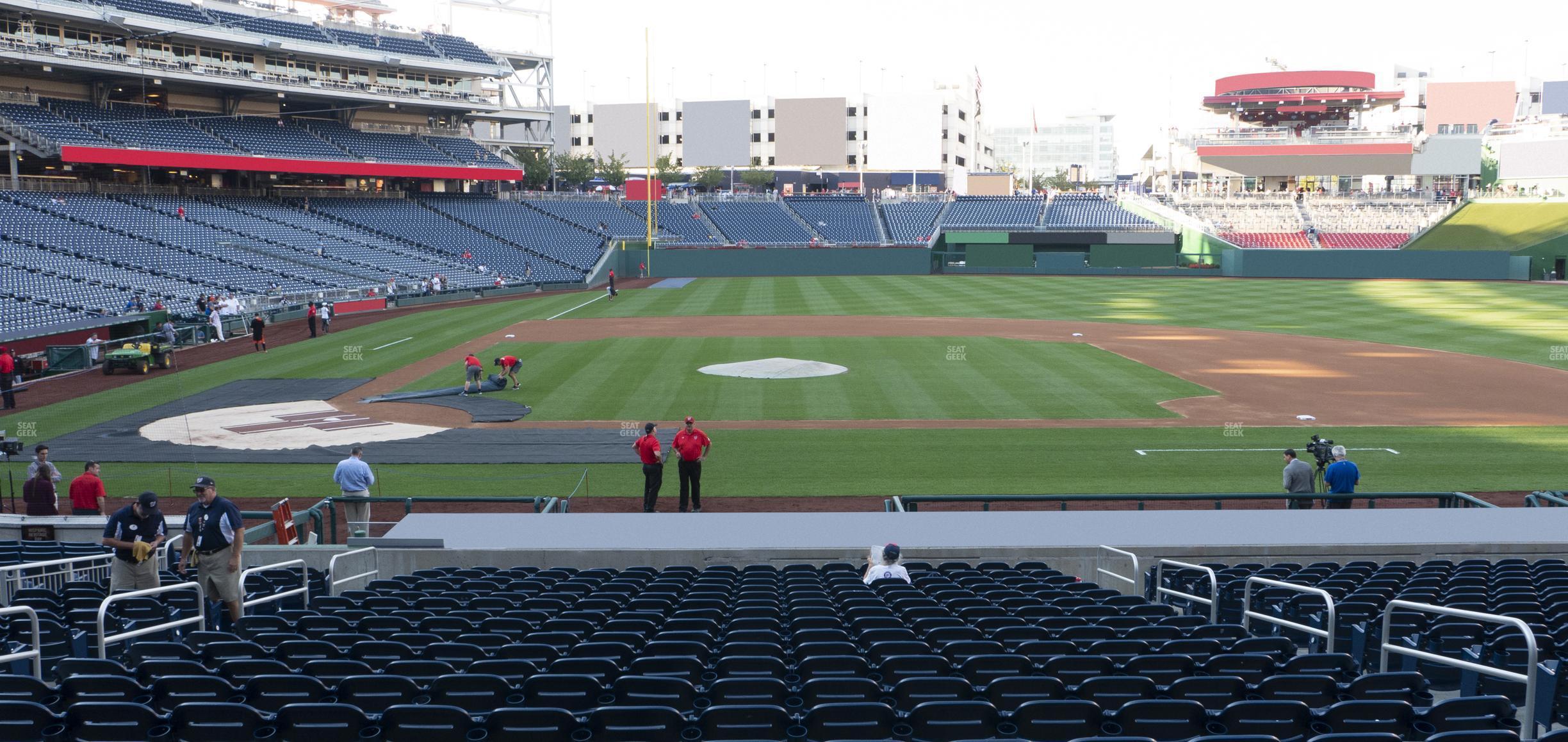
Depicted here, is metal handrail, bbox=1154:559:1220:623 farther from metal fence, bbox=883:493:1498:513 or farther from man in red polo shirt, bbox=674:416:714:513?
man in red polo shirt, bbox=674:416:714:513

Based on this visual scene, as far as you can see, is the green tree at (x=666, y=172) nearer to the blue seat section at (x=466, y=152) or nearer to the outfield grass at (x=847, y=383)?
the blue seat section at (x=466, y=152)

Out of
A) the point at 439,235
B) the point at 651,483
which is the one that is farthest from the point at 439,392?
the point at 439,235

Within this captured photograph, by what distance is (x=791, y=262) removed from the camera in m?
75.4

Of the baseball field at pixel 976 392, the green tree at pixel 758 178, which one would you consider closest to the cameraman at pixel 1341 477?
the baseball field at pixel 976 392

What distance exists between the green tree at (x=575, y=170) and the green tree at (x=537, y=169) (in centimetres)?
167

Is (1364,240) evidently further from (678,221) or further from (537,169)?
(537,169)

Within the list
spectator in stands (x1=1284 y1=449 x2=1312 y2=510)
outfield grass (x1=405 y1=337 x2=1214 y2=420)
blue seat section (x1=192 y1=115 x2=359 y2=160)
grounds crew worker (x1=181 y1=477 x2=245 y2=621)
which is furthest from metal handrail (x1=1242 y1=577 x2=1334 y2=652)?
blue seat section (x1=192 y1=115 x2=359 y2=160)

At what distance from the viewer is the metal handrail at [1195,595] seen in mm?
8875

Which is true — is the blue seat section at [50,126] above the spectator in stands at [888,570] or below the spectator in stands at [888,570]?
above

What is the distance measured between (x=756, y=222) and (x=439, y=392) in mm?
59214

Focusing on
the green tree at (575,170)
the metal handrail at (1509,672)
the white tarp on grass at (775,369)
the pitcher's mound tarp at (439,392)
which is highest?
the green tree at (575,170)

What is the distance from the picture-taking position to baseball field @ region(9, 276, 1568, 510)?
1988cm

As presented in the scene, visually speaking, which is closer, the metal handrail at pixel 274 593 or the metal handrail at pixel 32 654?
the metal handrail at pixel 32 654

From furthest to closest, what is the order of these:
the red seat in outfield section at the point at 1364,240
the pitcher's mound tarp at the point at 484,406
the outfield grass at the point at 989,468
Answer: the red seat in outfield section at the point at 1364,240
the pitcher's mound tarp at the point at 484,406
the outfield grass at the point at 989,468
